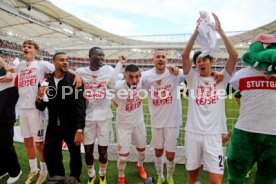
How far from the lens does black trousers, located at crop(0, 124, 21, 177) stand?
384 centimetres

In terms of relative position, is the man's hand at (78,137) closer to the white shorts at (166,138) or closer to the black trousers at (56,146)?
the black trousers at (56,146)

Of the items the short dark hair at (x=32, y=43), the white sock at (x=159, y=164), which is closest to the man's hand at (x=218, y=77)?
the white sock at (x=159, y=164)

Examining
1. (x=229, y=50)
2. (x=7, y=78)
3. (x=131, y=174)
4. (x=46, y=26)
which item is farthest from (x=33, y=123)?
(x=46, y=26)

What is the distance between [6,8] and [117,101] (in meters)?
15.3

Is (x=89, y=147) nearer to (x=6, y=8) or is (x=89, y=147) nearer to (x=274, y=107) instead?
(x=274, y=107)

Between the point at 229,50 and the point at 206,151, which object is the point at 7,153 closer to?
the point at 206,151

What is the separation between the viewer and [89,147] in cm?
376

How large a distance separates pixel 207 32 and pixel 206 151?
1.19 metres

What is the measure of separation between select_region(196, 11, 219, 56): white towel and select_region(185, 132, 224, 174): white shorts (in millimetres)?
881

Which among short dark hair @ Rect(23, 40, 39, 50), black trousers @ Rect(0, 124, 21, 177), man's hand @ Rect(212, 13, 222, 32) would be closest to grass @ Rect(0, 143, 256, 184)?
black trousers @ Rect(0, 124, 21, 177)

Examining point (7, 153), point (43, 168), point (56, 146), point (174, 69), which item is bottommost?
point (43, 168)

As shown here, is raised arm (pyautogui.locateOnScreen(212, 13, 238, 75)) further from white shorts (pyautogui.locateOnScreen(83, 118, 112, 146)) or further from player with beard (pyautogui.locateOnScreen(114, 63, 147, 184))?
white shorts (pyautogui.locateOnScreen(83, 118, 112, 146))

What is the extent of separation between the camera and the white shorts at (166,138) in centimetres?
369

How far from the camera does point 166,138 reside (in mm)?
3723
